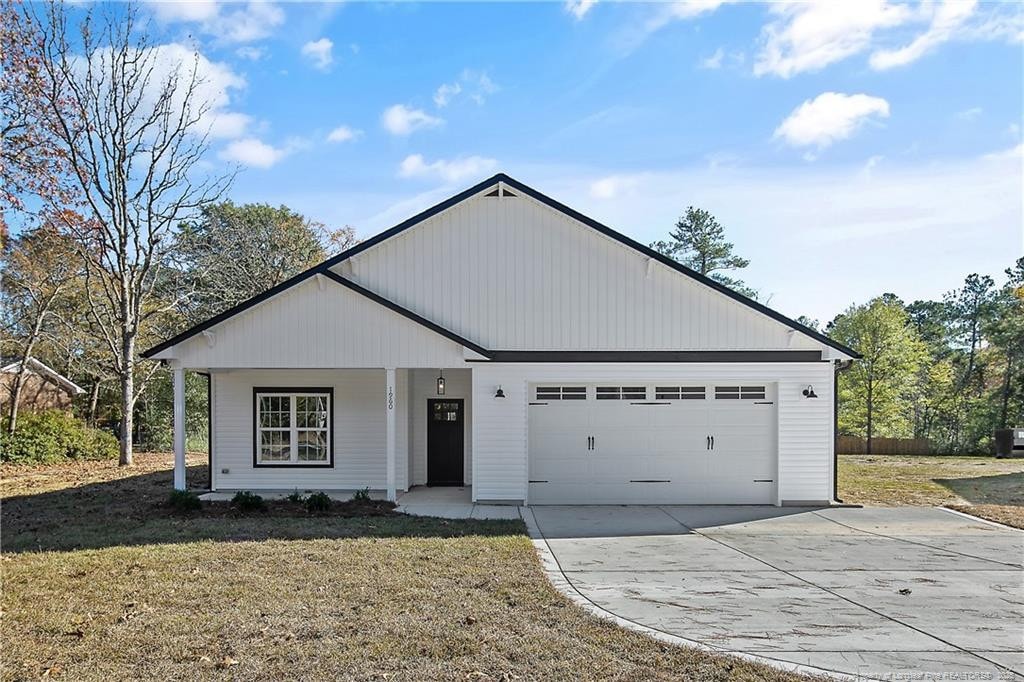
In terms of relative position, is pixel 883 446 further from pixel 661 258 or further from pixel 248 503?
pixel 248 503

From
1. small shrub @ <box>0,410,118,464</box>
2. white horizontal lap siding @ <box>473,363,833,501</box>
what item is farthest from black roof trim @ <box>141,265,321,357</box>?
small shrub @ <box>0,410,118,464</box>

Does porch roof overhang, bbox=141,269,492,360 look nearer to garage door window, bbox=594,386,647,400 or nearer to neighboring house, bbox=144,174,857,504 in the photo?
neighboring house, bbox=144,174,857,504

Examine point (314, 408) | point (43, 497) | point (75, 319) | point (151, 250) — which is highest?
point (151, 250)

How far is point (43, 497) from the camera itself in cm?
1454

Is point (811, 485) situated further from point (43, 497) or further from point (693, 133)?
point (43, 497)

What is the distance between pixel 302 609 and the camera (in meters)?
6.86

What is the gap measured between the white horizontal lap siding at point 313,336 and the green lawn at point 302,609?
129 inches

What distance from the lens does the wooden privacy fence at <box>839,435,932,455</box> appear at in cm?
2903

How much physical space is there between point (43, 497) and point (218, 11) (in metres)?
9.70

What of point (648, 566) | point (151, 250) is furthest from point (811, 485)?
point (151, 250)

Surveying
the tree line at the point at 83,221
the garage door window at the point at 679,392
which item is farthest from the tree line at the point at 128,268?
the garage door window at the point at 679,392

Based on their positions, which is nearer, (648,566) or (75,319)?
(648,566)

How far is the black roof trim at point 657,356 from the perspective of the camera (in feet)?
46.8

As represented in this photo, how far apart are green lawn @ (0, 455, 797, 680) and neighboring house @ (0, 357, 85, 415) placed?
14647 millimetres
